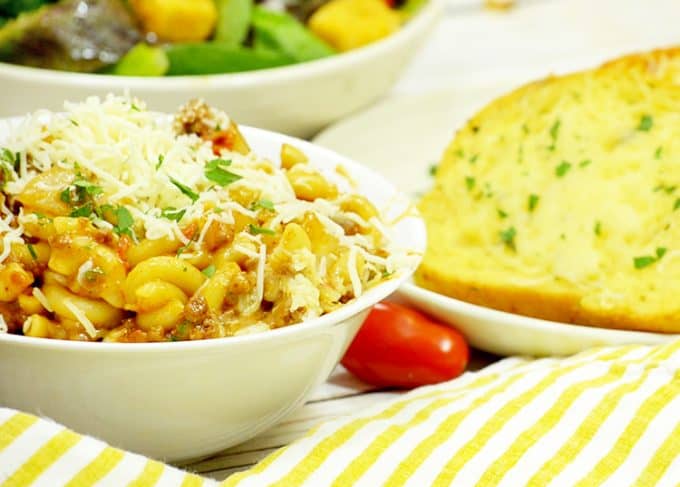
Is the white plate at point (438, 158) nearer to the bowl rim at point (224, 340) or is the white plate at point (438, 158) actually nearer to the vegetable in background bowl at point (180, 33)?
the vegetable in background bowl at point (180, 33)

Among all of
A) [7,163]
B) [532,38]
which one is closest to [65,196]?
[7,163]

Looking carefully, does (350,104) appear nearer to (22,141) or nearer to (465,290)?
(465,290)

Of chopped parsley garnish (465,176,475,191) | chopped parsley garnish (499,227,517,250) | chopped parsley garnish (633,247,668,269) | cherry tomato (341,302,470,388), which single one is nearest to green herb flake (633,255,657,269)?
chopped parsley garnish (633,247,668,269)

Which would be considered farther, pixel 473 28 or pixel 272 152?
pixel 473 28

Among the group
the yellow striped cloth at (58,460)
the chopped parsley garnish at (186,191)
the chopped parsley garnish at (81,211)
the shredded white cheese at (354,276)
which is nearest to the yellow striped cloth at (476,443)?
the yellow striped cloth at (58,460)

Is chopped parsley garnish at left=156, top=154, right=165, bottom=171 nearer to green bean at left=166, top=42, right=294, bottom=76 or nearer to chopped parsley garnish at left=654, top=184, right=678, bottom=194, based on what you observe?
chopped parsley garnish at left=654, top=184, right=678, bottom=194

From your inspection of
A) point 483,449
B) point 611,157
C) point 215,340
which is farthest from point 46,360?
point 611,157
